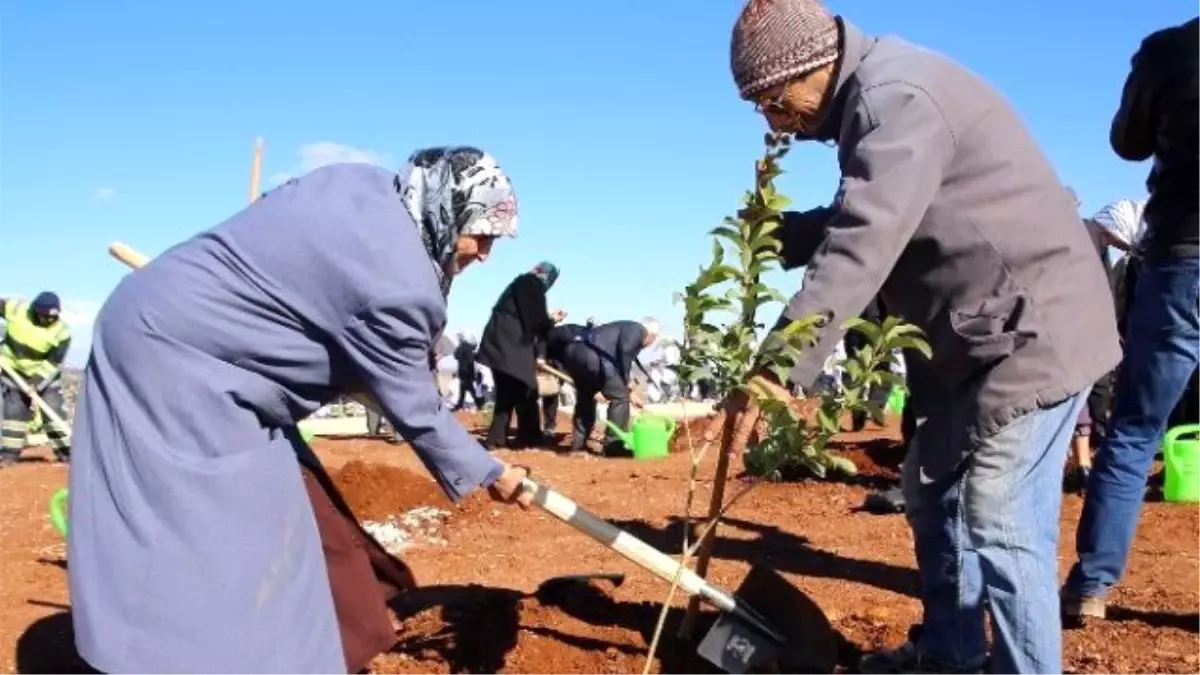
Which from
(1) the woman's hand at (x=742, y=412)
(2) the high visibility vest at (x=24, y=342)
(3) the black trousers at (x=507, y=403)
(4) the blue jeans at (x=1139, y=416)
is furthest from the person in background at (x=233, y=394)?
(2) the high visibility vest at (x=24, y=342)

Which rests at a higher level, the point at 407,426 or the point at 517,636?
the point at 407,426

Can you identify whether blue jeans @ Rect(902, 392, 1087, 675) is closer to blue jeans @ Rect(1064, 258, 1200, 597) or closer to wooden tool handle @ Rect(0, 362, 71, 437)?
blue jeans @ Rect(1064, 258, 1200, 597)

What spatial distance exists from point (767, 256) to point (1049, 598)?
0.99 meters

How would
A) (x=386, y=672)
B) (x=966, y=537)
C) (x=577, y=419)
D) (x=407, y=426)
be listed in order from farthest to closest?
(x=577, y=419), (x=386, y=672), (x=966, y=537), (x=407, y=426)

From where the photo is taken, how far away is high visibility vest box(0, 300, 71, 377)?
11.0m

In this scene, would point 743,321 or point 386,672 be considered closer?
point 743,321

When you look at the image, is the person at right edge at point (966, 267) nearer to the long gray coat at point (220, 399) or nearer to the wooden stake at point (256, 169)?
the long gray coat at point (220, 399)

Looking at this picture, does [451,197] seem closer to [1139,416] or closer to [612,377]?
[1139,416]

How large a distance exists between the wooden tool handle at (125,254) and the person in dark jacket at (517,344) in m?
6.88

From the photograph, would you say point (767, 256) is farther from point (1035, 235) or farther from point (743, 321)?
point (1035, 235)

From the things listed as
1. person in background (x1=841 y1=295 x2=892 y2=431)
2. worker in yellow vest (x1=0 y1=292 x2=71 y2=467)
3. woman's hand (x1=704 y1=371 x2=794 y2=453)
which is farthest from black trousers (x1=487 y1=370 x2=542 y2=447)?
woman's hand (x1=704 y1=371 x2=794 y2=453)

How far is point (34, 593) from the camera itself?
4.77m

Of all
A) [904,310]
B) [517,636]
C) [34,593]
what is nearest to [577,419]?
[34,593]

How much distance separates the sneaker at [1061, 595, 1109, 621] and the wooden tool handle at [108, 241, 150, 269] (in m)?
3.26
